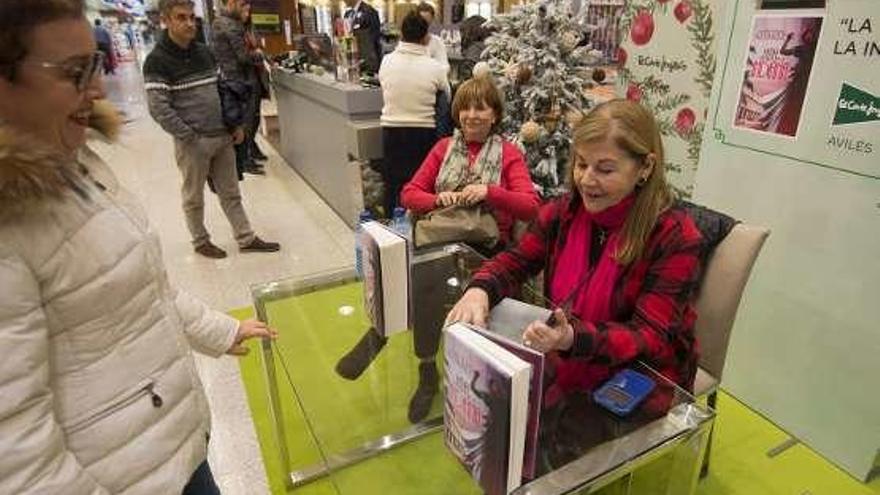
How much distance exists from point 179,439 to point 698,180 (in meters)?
2.01

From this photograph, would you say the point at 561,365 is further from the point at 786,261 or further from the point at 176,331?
the point at 786,261

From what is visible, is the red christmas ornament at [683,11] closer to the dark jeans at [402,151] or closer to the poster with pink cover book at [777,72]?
the poster with pink cover book at [777,72]

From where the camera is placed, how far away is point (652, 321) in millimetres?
1207

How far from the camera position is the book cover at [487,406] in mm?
792

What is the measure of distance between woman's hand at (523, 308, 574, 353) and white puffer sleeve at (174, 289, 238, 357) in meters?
0.65

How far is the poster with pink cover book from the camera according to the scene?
166 centimetres

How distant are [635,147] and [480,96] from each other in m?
0.99

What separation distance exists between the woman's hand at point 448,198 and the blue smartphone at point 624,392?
1.02 m

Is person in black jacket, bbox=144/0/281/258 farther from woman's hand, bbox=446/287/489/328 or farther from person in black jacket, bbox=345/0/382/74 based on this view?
woman's hand, bbox=446/287/489/328

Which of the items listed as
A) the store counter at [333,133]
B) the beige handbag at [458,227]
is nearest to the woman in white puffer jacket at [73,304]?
the beige handbag at [458,227]

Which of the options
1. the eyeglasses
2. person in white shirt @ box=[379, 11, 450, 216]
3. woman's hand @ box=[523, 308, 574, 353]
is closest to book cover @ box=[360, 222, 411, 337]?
woman's hand @ box=[523, 308, 574, 353]

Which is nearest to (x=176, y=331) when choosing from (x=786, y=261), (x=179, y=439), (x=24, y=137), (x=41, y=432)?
(x=179, y=439)

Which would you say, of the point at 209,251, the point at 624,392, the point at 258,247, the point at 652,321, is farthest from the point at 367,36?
the point at 624,392

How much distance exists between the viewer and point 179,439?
35.8 inches
